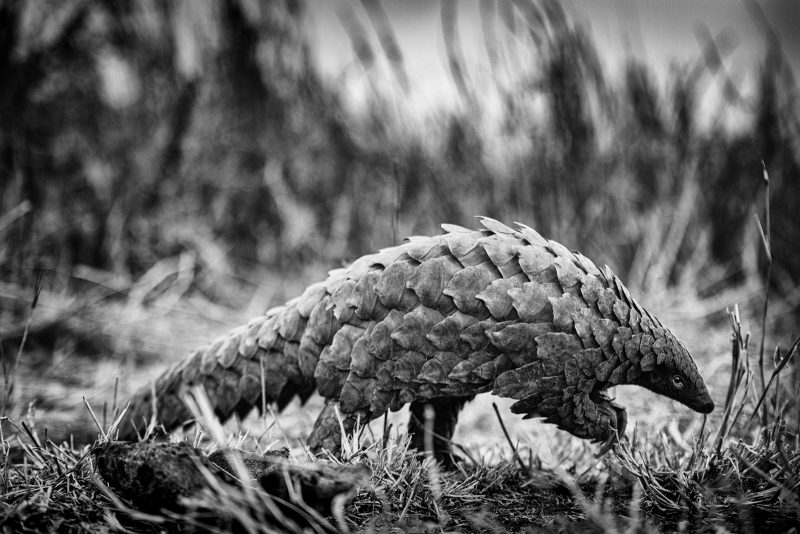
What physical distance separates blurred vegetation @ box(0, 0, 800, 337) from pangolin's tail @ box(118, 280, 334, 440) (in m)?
1.70

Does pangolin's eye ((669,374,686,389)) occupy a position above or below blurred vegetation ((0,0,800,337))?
below

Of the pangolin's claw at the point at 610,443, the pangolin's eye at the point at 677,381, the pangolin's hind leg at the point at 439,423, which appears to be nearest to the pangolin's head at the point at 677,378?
the pangolin's eye at the point at 677,381

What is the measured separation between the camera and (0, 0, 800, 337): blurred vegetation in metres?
3.01

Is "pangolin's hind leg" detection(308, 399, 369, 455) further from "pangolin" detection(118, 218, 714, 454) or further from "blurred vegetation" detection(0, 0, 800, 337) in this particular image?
"blurred vegetation" detection(0, 0, 800, 337)

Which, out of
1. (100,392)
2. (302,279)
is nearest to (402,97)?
(302,279)

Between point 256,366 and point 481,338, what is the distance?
0.50 m

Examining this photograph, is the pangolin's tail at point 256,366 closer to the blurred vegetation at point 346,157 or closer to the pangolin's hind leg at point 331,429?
the pangolin's hind leg at point 331,429

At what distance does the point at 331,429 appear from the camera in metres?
1.18

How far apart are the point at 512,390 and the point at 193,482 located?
0.57 meters

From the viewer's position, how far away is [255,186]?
139 inches

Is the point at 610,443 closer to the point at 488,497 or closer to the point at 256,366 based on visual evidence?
the point at 488,497

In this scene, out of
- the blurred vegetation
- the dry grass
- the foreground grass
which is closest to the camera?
the foreground grass

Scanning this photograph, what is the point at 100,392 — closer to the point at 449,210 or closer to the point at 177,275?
the point at 177,275

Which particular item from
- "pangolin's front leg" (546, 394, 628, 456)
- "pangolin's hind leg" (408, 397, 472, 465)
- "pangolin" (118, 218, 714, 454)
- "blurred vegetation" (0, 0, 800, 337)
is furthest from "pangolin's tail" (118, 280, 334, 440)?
"blurred vegetation" (0, 0, 800, 337)
